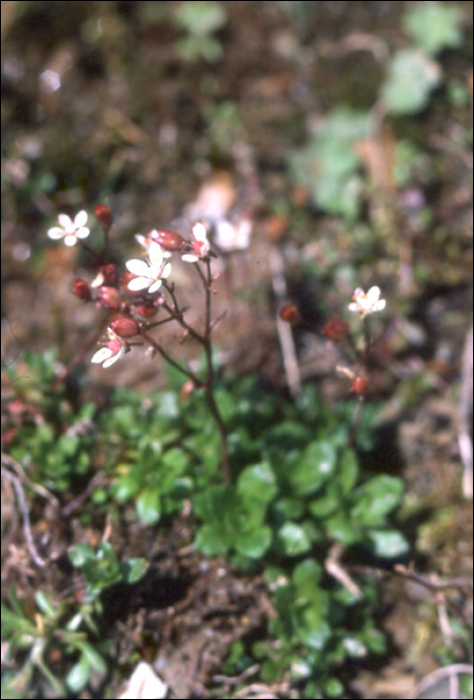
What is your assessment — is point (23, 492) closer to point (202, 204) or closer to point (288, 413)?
point (288, 413)

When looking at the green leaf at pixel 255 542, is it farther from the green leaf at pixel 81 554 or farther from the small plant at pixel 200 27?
the small plant at pixel 200 27

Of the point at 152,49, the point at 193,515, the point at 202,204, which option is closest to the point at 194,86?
the point at 152,49

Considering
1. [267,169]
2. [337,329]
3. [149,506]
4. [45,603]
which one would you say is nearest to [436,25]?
[267,169]

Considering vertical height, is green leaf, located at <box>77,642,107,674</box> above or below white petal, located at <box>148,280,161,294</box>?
below

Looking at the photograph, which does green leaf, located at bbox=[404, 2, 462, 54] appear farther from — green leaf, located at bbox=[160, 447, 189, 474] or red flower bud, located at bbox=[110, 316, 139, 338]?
red flower bud, located at bbox=[110, 316, 139, 338]

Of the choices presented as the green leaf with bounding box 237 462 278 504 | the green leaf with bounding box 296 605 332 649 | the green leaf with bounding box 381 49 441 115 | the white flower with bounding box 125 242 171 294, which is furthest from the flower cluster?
the green leaf with bounding box 381 49 441 115

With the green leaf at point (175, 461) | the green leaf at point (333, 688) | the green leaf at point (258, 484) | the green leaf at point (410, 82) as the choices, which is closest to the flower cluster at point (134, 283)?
the green leaf at point (175, 461)
